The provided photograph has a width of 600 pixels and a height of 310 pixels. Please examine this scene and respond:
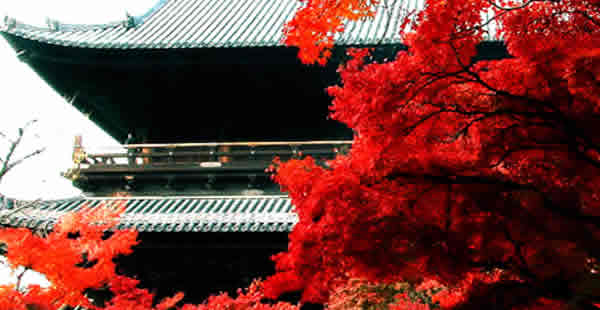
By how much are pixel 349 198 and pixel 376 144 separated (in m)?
0.58

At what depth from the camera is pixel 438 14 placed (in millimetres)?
3520

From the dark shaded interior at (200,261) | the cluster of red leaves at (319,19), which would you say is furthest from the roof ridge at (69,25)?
the cluster of red leaves at (319,19)

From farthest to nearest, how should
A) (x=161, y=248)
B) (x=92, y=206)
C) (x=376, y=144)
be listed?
(x=92, y=206)
(x=161, y=248)
(x=376, y=144)

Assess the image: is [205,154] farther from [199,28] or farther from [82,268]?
[199,28]

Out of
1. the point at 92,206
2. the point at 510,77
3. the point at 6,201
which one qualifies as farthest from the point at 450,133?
the point at 6,201

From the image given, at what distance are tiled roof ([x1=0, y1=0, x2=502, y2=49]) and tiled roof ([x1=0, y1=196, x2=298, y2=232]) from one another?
3.67 m

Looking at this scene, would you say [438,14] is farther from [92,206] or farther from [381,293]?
[92,206]

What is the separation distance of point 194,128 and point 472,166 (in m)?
8.92

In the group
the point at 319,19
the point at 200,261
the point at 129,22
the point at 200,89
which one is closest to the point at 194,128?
the point at 200,89

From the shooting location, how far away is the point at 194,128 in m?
11.4

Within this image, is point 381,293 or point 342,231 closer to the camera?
point 342,231

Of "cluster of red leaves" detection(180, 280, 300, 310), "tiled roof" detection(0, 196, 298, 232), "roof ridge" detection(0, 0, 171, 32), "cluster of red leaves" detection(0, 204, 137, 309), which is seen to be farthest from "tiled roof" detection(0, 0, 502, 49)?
"cluster of red leaves" detection(180, 280, 300, 310)

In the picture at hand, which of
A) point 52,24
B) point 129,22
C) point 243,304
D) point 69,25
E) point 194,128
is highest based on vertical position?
point 129,22

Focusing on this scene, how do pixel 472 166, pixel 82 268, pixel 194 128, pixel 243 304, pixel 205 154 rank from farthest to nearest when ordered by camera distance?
pixel 194 128 → pixel 205 154 → pixel 82 268 → pixel 243 304 → pixel 472 166
